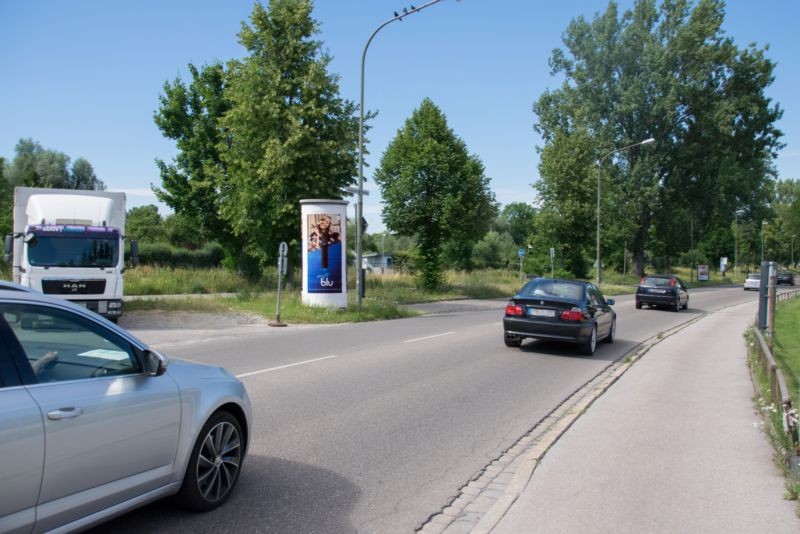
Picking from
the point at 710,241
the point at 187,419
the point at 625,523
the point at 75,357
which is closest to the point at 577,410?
the point at 625,523

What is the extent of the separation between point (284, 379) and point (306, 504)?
188 inches

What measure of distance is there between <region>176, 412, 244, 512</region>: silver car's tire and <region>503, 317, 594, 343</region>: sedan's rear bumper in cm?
889

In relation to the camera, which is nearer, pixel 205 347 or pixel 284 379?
pixel 284 379

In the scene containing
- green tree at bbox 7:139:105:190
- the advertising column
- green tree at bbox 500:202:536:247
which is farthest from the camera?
green tree at bbox 500:202:536:247

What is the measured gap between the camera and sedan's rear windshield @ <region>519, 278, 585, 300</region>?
42.9 ft

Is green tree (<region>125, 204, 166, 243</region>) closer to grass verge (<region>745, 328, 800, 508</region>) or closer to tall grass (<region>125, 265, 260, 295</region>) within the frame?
tall grass (<region>125, 265, 260, 295</region>)

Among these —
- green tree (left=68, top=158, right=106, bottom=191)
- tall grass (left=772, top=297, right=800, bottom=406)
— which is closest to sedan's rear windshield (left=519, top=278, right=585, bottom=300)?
tall grass (left=772, top=297, right=800, bottom=406)

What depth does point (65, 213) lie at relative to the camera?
632 inches

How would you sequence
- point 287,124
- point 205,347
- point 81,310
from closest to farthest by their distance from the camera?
point 81,310
point 205,347
point 287,124

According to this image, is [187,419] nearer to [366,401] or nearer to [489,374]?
[366,401]

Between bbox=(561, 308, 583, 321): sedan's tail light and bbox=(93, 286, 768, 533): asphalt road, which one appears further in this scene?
bbox=(561, 308, 583, 321): sedan's tail light

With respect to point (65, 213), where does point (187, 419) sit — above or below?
below

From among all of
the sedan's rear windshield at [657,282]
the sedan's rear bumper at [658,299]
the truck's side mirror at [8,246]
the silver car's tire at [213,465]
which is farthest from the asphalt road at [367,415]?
the sedan's rear windshield at [657,282]

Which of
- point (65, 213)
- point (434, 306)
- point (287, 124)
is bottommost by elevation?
point (434, 306)
